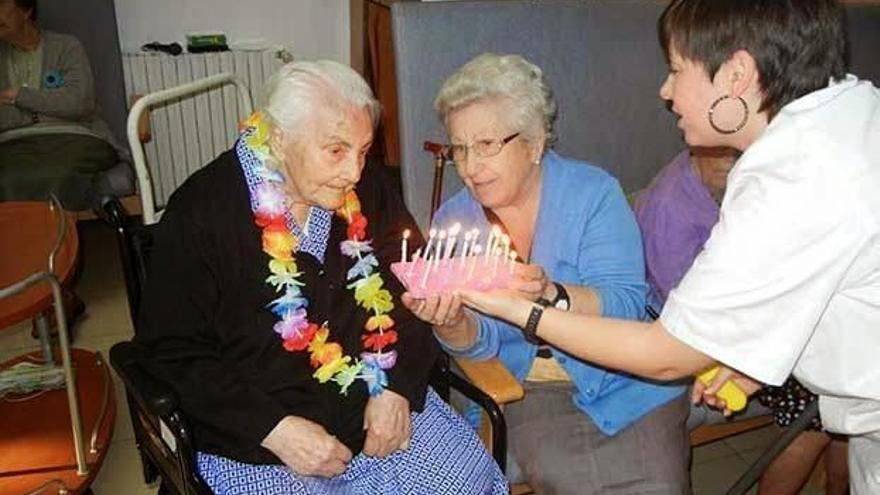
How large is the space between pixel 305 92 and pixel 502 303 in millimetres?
538

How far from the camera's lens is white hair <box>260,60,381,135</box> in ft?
4.71

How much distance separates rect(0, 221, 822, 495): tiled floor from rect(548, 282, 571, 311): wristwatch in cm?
113

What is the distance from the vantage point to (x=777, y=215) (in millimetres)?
1093

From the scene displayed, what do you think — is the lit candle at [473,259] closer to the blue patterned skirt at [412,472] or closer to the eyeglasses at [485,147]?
the eyeglasses at [485,147]

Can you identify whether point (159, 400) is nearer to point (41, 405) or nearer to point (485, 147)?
point (485, 147)

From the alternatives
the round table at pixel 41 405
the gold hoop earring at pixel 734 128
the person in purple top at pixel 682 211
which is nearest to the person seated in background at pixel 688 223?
the person in purple top at pixel 682 211

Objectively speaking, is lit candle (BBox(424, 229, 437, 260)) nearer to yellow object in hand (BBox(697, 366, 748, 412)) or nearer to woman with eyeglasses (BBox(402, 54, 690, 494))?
woman with eyeglasses (BBox(402, 54, 690, 494))

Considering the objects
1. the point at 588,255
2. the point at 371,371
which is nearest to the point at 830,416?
the point at 588,255

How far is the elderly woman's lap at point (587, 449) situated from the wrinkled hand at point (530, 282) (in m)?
0.34

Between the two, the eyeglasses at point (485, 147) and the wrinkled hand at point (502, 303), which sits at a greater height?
the eyeglasses at point (485, 147)

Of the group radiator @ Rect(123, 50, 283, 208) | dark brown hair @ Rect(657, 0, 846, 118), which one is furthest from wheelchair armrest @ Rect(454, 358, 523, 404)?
radiator @ Rect(123, 50, 283, 208)

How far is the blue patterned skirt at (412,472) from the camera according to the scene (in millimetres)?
1480

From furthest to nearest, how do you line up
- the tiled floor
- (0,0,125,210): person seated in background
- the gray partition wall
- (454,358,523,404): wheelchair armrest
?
(0,0,125,210): person seated in background < the tiled floor < the gray partition wall < (454,358,523,404): wheelchair armrest

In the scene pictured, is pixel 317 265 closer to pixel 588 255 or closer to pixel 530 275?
pixel 530 275
